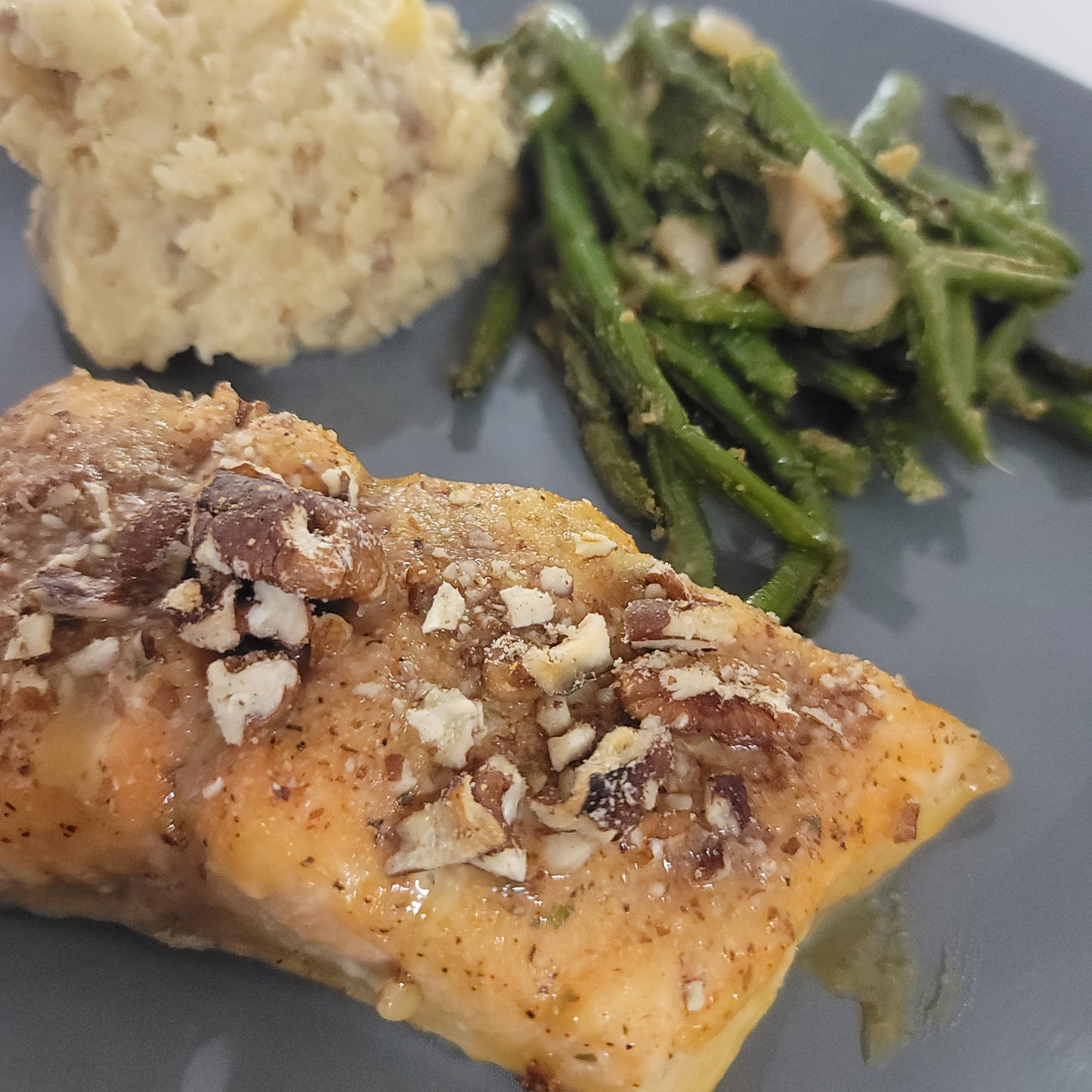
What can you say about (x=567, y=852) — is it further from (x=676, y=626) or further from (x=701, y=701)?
(x=676, y=626)

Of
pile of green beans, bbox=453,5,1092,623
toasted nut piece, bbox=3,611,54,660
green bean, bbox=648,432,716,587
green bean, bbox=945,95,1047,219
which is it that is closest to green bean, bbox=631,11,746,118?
pile of green beans, bbox=453,5,1092,623

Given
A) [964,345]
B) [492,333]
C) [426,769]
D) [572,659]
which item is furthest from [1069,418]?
[426,769]

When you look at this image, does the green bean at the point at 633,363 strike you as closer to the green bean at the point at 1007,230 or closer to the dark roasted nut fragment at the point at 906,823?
the dark roasted nut fragment at the point at 906,823

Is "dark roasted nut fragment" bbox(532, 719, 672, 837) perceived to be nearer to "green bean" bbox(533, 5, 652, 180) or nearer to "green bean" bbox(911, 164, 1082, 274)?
"green bean" bbox(533, 5, 652, 180)

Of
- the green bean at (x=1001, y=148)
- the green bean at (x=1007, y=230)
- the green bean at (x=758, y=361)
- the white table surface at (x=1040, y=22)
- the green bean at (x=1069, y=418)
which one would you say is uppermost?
the white table surface at (x=1040, y=22)

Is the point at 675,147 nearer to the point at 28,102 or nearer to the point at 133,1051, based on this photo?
the point at 28,102

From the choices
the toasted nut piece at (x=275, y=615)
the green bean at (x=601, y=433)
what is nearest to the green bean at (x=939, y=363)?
the green bean at (x=601, y=433)
